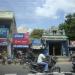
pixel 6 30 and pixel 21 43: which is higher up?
pixel 6 30

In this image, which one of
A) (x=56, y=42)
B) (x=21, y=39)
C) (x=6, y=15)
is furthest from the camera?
(x=56, y=42)

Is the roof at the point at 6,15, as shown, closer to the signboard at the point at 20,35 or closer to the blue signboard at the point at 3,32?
the blue signboard at the point at 3,32

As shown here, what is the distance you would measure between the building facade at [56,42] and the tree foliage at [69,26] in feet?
18.8

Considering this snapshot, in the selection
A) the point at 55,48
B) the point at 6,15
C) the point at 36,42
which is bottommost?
the point at 55,48

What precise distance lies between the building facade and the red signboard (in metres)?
3.33

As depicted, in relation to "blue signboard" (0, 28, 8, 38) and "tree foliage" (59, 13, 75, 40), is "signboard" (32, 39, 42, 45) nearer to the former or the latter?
"blue signboard" (0, 28, 8, 38)

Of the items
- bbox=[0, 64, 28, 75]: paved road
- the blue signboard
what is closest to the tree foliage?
the blue signboard

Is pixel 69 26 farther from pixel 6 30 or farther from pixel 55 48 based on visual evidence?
pixel 6 30

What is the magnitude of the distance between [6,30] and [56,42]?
29.7ft

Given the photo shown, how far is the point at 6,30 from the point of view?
49781mm

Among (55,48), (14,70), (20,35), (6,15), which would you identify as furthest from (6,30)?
(14,70)

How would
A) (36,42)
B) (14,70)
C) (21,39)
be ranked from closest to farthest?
(14,70)
(21,39)
(36,42)

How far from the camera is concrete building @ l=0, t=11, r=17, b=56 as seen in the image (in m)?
49.3

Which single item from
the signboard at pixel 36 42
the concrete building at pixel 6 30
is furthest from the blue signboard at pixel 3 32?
the signboard at pixel 36 42
